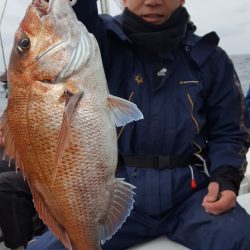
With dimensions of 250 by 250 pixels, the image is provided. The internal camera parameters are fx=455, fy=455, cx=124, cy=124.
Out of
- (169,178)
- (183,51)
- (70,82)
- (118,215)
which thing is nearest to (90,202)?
(118,215)

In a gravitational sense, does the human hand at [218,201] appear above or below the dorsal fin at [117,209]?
below

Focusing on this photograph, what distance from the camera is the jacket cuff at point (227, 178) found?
8.61 feet

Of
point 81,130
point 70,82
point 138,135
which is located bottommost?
point 138,135

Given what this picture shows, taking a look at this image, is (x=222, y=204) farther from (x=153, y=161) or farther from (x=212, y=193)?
(x=153, y=161)

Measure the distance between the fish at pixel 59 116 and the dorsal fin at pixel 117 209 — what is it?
15cm

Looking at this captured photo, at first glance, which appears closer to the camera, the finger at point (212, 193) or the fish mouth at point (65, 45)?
the fish mouth at point (65, 45)

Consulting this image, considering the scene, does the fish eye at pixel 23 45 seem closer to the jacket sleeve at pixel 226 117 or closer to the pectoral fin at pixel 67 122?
the pectoral fin at pixel 67 122

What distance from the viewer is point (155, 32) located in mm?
2768

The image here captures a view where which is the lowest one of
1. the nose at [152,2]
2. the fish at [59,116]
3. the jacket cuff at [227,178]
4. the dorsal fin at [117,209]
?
the jacket cuff at [227,178]

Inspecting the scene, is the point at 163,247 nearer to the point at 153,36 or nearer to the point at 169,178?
the point at 169,178

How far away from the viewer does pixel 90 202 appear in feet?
6.53

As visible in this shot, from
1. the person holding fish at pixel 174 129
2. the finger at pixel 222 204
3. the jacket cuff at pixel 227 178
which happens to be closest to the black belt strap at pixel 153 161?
the person holding fish at pixel 174 129

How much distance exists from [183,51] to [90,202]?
1.30 meters

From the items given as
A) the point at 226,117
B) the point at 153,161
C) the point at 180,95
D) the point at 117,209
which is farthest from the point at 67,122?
the point at 226,117
